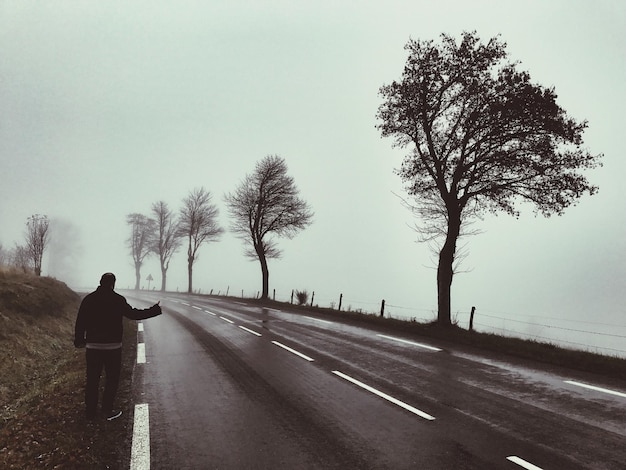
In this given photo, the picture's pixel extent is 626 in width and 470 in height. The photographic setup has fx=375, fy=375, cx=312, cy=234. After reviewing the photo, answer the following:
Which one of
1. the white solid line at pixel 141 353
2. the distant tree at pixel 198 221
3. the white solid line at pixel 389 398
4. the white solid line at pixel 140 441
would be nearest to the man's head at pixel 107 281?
the white solid line at pixel 140 441

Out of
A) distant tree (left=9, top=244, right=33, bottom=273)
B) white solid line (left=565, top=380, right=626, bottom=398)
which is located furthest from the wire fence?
distant tree (left=9, top=244, right=33, bottom=273)

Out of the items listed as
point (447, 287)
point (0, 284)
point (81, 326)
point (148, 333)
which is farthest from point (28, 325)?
point (447, 287)

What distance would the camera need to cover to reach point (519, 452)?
450 cm

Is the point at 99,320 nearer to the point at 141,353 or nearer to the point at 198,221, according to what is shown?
the point at 141,353

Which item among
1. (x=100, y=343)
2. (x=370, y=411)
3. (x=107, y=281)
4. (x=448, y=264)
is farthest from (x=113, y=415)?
(x=448, y=264)

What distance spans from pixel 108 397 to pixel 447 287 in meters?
13.5

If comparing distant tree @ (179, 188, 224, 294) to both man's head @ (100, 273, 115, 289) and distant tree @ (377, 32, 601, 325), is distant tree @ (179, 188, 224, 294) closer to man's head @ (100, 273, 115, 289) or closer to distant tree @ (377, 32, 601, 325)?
distant tree @ (377, 32, 601, 325)

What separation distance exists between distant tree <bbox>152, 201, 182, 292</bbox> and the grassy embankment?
42.0 metres

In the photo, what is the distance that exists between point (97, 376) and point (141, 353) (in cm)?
503

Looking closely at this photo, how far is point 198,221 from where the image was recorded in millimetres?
50250

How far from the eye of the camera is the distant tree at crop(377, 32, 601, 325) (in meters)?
14.3

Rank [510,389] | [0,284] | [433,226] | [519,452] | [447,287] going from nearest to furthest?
[519,452], [510,389], [0,284], [447,287], [433,226]

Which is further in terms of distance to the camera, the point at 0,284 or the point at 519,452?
the point at 0,284

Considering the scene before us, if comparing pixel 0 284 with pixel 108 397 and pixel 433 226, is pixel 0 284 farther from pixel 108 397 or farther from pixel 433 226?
pixel 433 226
